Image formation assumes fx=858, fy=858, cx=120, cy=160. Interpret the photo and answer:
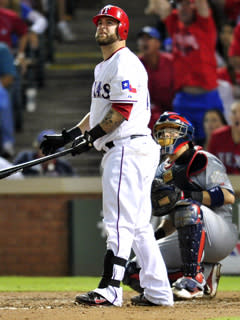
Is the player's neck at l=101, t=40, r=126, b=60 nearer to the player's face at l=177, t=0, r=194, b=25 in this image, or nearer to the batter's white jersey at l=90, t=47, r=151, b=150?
the batter's white jersey at l=90, t=47, r=151, b=150

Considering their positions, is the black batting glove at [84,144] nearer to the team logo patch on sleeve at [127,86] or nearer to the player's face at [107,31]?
the team logo patch on sleeve at [127,86]

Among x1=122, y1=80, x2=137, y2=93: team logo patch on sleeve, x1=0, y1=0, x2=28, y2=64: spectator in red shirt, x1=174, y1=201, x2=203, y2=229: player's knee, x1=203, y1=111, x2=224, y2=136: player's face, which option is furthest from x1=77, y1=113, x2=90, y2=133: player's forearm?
x1=0, y1=0, x2=28, y2=64: spectator in red shirt

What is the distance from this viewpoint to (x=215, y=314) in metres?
5.47

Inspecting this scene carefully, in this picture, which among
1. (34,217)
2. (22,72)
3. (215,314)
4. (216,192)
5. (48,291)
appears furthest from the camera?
(22,72)

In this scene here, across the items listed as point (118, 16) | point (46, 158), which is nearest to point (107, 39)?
point (118, 16)

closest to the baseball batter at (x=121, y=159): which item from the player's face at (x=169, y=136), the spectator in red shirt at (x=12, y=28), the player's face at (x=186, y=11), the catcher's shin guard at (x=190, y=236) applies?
the catcher's shin guard at (x=190, y=236)

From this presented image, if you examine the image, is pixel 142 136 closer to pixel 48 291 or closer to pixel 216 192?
pixel 216 192

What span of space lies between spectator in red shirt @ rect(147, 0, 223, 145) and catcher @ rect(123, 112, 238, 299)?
312 centimetres

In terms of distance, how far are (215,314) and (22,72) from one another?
7313 millimetres

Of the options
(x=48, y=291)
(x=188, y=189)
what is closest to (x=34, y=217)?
(x=48, y=291)

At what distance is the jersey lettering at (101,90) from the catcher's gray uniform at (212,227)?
116 centimetres

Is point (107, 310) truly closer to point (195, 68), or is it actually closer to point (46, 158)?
point (46, 158)

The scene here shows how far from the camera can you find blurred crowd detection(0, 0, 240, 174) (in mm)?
9562

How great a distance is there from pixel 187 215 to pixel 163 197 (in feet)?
0.85
